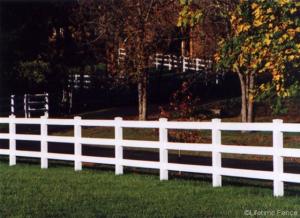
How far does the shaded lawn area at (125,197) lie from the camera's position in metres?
11.5

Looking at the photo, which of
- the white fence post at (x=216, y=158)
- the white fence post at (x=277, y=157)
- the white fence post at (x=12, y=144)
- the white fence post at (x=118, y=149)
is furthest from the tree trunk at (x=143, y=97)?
the white fence post at (x=277, y=157)

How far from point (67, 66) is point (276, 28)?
1304 inches

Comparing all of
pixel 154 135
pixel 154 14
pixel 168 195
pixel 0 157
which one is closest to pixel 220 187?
pixel 168 195

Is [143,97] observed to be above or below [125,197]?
above

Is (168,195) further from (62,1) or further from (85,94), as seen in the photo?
(85,94)

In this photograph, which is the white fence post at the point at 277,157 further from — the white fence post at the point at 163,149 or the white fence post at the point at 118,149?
the white fence post at the point at 118,149

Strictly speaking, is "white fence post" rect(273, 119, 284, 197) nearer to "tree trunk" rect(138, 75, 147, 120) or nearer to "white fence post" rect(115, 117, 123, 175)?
"white fence post" rect(115, 117, 123, 175)

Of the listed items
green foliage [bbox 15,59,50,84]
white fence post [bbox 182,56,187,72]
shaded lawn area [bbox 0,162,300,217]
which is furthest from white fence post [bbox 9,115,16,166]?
white fence post [bbox 182,56,187,72]

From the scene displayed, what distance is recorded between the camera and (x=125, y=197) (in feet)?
A: 43.1

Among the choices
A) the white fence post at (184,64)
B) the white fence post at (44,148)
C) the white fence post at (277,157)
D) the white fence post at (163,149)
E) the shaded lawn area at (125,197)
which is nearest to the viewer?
the shaded lawn area at (125,197)

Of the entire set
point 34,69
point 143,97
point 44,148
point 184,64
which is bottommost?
point 44,148

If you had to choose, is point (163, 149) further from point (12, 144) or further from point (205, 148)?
point (12, 144)

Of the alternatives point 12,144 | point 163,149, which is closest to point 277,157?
point 163,149

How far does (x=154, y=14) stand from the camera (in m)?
36.4
